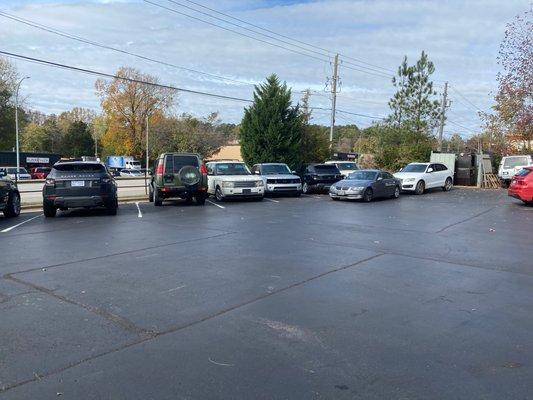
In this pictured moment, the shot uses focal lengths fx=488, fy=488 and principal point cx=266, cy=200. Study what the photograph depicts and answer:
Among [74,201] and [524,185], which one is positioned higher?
[524,185]

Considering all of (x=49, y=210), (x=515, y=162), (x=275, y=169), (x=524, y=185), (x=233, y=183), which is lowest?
(x=49, y=210)

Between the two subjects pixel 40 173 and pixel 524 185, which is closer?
pixel 524 185

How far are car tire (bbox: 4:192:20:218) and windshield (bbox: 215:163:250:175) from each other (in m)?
8.22

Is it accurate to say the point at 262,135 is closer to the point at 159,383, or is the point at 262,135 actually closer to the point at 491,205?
the point at 491,205

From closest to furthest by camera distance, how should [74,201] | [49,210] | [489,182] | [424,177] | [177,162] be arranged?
[74,201] → [49,210] → [177,162] → [424,177] → [489,182]

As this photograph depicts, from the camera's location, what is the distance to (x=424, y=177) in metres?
25.3

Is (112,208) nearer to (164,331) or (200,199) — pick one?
Answer: (200,199)

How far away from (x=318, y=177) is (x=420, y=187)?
17.3 feet

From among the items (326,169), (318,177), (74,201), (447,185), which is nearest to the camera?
(74,201)

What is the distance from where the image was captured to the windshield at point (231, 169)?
68.7 ft

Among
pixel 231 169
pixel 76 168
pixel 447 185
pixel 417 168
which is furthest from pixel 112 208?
pixel 447 185

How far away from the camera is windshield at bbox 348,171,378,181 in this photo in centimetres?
2127

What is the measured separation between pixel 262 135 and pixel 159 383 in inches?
1078

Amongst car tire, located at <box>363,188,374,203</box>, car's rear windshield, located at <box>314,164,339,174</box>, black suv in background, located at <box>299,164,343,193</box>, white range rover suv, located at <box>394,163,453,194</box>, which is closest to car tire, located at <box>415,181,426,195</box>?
white range rover suv, located at <box>394,163,453,194</box>
